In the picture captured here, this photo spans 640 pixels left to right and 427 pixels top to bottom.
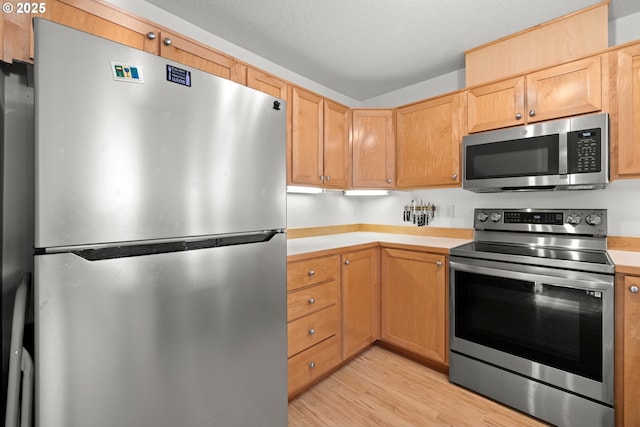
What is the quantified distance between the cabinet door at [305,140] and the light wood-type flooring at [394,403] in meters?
1.46

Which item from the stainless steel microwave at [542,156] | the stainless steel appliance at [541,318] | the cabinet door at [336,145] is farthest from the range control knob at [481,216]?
the cabinet door at [336,145]

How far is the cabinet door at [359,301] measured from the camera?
2066 millimetres

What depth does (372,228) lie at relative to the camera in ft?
10.2

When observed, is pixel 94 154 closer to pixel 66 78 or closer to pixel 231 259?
pixel 66 78

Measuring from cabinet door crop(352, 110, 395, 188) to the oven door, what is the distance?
1.04 m

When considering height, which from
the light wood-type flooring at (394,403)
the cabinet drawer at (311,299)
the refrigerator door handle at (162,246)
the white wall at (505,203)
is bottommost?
the light wood-type flooring at (394,403)

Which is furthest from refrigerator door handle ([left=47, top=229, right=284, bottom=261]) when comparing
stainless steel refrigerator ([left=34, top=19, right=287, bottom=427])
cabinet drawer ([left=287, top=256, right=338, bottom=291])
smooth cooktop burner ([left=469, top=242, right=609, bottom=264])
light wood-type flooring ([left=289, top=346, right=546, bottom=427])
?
smooth cooktop burner ([left=469, top=242, right=609, bottom=264])

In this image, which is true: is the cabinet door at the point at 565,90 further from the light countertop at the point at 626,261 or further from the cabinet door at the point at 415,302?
the cabinet door at the point at 415,302

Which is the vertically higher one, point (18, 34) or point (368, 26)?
point (368, 26)

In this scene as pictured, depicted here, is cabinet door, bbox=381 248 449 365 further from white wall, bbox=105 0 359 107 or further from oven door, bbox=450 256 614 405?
white wall, bbox=105 0 359 107

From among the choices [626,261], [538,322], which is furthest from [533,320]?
[626,261]

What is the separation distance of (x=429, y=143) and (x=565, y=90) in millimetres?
880

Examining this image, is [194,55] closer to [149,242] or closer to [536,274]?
[149,242]

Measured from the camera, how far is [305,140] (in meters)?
2.18
